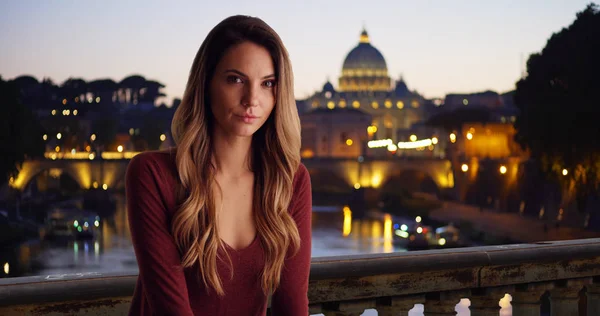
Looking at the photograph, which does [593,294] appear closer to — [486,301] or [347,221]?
[486,301]

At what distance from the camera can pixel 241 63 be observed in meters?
2.54

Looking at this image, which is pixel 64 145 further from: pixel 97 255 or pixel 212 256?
pixel 212 256

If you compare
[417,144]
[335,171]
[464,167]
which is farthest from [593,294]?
[417,144]

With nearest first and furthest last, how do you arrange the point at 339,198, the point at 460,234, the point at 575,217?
1. the point at 575,217
2. the point at 460,234
3. the point at 339,198

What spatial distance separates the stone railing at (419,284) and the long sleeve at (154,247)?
28.7 inches

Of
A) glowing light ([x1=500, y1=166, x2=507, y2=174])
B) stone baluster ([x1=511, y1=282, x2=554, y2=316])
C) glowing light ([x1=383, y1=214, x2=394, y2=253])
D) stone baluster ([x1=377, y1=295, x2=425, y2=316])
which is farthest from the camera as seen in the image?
glowing light ([x1=500, y1=166, x2=507, y2=174])

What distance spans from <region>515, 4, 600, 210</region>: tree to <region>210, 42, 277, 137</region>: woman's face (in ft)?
83.3

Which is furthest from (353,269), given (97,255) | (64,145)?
(64,145)

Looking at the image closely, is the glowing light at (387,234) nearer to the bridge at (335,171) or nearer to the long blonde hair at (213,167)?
the bridge at (335,171)

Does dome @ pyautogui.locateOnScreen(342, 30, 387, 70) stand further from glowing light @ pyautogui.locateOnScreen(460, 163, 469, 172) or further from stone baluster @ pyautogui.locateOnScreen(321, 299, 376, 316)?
stone baluster @ pyautogui.locateOnScreen(321, 299, 376, 316)

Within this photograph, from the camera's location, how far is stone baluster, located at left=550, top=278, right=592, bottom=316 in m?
4.10

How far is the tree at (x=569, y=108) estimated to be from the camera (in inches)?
1069

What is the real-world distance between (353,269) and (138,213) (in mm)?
1245

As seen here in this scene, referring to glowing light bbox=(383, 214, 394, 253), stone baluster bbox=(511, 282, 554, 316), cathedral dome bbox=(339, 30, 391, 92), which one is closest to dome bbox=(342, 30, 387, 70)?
cathedral dome bbox=(339, 30, 391, 92)
